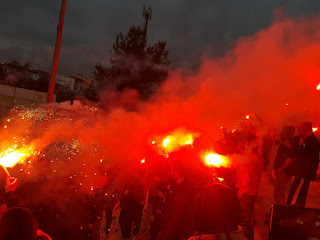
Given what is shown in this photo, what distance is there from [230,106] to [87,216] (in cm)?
420

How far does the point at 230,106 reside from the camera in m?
7.04

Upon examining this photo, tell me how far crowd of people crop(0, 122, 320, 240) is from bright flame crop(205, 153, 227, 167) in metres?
0.15

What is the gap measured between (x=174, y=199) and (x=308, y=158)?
2330mm

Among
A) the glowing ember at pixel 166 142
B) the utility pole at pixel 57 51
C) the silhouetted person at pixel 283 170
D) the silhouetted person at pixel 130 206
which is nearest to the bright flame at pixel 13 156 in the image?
the silhouetted person at pixel 130 206

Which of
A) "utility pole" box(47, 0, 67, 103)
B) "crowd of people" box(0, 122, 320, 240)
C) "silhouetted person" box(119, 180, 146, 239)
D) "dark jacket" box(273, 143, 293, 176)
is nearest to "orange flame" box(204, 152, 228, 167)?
"crowd of people" box(0, 122, 320, 240)

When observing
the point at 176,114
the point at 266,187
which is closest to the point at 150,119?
the point at 176,114

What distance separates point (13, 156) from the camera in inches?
186

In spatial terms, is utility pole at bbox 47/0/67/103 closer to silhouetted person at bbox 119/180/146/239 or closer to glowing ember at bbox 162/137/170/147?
glowing ember at bbox 162/137/170/147

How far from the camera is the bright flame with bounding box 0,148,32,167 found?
436cm

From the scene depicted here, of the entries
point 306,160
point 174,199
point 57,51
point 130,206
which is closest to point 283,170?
point 306,160

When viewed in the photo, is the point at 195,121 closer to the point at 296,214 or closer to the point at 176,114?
the point at 176,114

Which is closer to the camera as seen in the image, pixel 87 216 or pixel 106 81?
pixel 87 216

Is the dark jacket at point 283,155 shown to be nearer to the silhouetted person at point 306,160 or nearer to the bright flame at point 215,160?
the silhouetted person at point 306,160

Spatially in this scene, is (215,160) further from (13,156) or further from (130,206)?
(13,156)
